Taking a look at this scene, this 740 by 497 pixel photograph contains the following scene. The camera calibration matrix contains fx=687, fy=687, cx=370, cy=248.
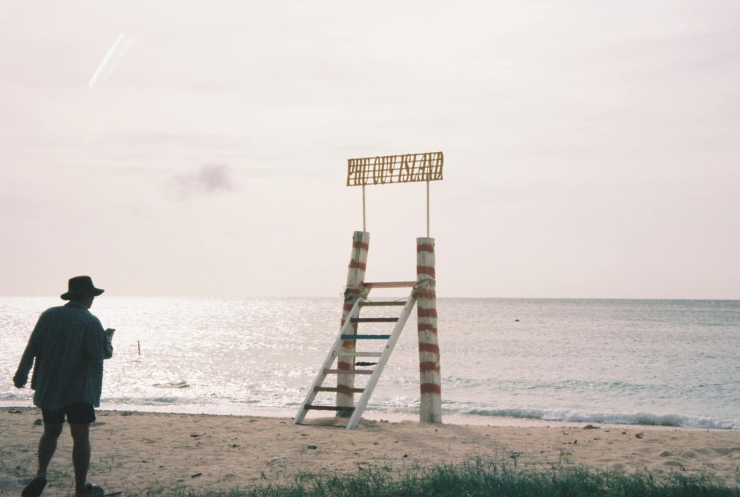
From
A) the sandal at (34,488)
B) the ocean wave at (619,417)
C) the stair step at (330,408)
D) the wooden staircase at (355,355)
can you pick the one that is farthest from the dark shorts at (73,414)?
the ocean wave at (619,417)

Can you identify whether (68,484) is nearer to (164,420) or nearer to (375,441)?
(375,441)

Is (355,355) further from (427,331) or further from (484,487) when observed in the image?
(484,487)

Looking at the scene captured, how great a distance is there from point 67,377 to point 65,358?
163mm

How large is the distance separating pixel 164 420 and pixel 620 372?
2031 cm

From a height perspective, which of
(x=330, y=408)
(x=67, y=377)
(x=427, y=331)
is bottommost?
(x=330, y=408)

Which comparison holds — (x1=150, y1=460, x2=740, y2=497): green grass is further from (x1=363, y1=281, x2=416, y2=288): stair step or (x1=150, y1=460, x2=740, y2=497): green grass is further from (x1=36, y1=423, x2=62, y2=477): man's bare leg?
(x1=363, y1=281, x2=416, y2=288): stair step

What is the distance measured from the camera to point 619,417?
15.5 m

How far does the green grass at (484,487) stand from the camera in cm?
571

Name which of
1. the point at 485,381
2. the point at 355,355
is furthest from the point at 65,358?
the point at 485,381

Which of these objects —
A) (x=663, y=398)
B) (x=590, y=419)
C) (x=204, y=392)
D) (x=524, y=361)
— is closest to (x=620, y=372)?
(x=524, y=361)

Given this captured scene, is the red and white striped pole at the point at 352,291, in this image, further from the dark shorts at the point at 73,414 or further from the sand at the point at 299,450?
the dark shorts at the point at 73,414

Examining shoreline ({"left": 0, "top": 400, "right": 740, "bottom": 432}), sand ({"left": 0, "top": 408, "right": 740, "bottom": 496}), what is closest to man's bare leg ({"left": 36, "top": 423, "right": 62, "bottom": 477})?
sand ({"left": 0, "top": 408, "right": 740, "bottom": 496})

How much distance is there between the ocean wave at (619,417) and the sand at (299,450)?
4.25 m

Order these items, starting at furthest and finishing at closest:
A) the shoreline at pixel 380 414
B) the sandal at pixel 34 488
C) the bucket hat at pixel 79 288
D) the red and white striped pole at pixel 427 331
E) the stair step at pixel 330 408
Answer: the shoreline at pixel 380 414
the red and white striped pole at pixel 427 331
the stair step at pixel 330 408
the bucket hat at pixel 79 288
the sandal at pixel 34 488
